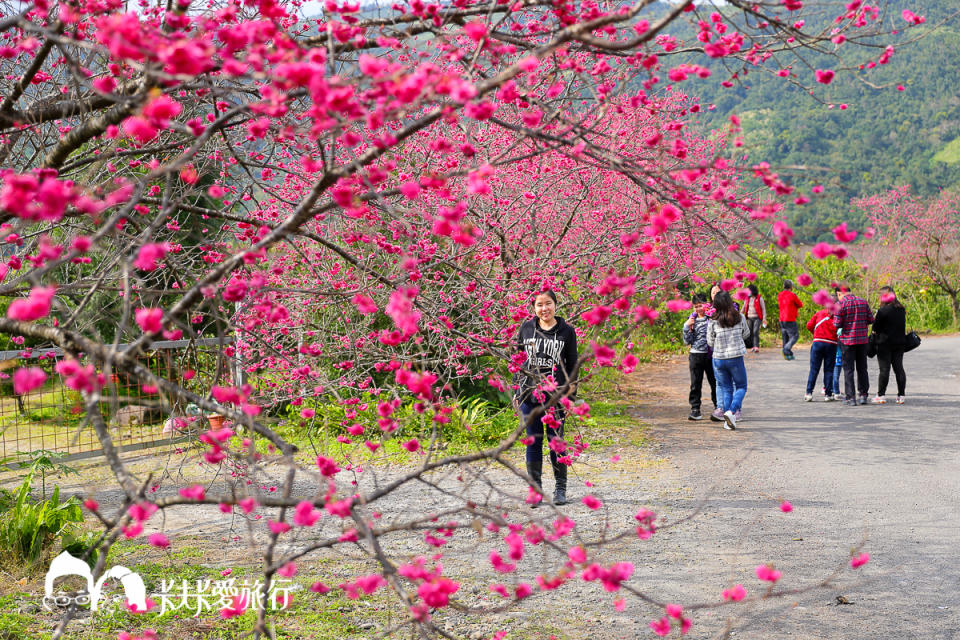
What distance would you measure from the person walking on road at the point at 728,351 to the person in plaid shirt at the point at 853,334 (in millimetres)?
1726

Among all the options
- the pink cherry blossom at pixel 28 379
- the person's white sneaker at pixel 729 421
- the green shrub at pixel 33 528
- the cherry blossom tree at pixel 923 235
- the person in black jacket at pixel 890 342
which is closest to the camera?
the pink cherry blossom at pixel 28 379

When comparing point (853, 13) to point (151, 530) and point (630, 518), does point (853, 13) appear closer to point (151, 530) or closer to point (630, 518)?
point (630, 518)

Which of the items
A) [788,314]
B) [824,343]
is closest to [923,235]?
[788,314]

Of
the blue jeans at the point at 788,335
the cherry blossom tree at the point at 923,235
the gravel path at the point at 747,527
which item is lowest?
the gravel path at the point at 747,527

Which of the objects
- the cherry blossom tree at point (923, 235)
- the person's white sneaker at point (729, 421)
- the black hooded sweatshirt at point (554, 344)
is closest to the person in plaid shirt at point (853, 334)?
the person's white sneaker at point (729, 421)

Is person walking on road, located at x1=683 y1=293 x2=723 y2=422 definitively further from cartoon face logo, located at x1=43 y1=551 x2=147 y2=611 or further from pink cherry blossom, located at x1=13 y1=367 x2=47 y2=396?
pink cherry blossom, located at x1=13 y1=367 x2=47 y2=396

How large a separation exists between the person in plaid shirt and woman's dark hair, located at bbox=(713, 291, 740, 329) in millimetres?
1814

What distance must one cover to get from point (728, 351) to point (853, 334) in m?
2.17

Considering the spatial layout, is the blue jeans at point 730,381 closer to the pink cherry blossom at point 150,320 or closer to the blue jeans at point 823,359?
the blue jeans at point 823,359

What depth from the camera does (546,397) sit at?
571cm

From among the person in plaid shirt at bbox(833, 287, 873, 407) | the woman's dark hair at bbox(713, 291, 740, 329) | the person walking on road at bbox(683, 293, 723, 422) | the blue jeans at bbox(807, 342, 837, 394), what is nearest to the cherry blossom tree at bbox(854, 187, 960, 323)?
the blue jeans at bbox(807, 342, 837, 394)

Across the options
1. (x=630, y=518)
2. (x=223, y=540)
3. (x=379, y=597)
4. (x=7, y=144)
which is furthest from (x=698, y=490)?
(x=7, y=144)

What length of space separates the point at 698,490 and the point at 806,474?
1.18 meters

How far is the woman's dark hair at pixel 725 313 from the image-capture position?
920 cm
